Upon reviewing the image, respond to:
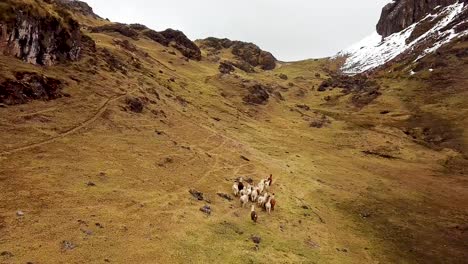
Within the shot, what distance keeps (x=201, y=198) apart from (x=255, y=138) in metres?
35.6

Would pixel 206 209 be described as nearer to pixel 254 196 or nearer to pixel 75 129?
pixel 254 196

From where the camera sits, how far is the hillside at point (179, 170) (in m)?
31.7

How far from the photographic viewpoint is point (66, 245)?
2781 centimetres

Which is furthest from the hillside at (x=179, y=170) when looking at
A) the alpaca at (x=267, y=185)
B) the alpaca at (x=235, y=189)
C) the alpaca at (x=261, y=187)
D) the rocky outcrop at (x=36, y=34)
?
the alpaca at (x=261, y=187)

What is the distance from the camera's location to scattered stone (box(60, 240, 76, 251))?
27516mm

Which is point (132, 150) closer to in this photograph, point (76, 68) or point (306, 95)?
point (76, 68)

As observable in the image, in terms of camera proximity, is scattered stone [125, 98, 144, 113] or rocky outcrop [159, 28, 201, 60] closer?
scattered stone [125, 98, 144, 113]

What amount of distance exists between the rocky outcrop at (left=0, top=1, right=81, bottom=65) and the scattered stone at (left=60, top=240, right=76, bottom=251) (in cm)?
3079

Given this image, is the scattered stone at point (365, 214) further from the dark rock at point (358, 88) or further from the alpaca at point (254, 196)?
the dark rock at point (358, 88)

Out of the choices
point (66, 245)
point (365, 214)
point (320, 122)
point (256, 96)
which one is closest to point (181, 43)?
point (256, 96)

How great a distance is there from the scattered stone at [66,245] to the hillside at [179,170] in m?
0.06

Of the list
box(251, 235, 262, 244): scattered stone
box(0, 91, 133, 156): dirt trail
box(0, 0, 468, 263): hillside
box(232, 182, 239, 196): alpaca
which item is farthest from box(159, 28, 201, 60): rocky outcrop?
box(251, 235, 262, 244): scattered stone

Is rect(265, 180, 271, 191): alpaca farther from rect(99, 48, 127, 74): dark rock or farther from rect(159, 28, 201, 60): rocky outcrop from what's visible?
rect(159, 28, 201, 60): rocky outcrop

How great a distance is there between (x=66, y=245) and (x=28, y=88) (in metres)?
26.4
